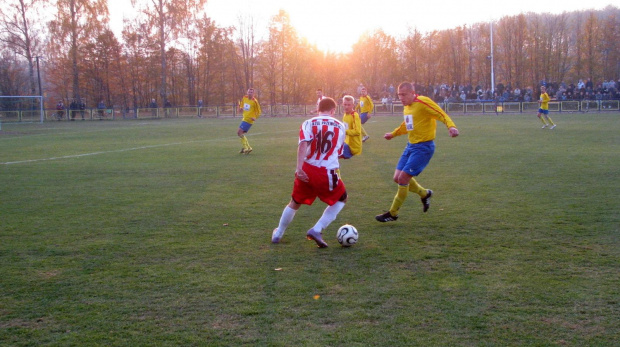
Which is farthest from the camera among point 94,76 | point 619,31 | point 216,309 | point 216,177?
point 619,31

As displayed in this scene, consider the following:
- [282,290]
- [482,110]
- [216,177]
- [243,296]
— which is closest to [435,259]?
[282,290]

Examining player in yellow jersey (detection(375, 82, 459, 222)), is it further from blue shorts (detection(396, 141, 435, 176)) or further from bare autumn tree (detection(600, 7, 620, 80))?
bare autumn tree (detection(600, 7, 620, 80))

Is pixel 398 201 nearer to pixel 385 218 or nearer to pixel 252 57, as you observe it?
pixel 385 218

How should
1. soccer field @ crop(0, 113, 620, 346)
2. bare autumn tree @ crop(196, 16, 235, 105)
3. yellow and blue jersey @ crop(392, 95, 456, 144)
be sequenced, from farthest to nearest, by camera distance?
bare autumn tree @ crop(196, 16, 235, 105)
yellow and blue jersey @ crop(392, 95, 456, 144)
soccer field @ crop(0, 113, 620, 346)

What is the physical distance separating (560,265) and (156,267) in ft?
12.3

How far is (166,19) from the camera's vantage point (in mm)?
50281

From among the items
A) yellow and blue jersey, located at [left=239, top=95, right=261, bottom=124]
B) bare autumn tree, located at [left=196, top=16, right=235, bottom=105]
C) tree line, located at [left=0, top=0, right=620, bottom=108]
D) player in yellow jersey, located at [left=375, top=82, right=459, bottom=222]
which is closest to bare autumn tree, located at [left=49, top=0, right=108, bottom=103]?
tree line, located at [left=0, top=0, right=620, bottom=108]

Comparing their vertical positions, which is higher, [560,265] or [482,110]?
[482,110]

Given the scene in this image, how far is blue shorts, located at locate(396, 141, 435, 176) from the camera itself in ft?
22.9

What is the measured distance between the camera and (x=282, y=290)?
14.7ft

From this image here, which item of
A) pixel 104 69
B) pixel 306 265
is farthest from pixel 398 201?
pixel 104 69

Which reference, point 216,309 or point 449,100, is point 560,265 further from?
point 449,100

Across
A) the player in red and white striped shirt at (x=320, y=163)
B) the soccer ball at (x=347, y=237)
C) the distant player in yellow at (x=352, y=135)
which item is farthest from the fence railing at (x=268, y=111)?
the soccer ball at (x=347, y=237)

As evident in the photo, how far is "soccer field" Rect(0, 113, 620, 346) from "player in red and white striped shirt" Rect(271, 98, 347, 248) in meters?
0.50
